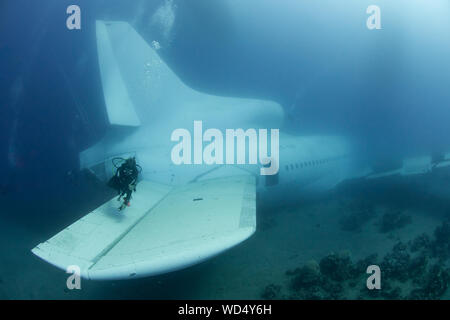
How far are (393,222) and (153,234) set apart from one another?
920cm

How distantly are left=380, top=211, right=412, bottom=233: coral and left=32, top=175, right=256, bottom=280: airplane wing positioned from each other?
6218 mm

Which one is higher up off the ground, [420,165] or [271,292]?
[420,165]

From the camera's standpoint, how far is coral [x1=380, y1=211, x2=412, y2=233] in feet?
33.9

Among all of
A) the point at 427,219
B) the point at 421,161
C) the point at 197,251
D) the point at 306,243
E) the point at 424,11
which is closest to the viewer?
the point at 197,251

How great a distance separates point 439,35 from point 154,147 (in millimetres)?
21967

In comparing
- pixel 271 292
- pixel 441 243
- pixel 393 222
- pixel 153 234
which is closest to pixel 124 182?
pixel 153 234

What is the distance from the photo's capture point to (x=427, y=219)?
426 inches

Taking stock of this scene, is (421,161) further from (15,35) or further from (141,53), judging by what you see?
(15,35)

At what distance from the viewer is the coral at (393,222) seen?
10328 millimetres

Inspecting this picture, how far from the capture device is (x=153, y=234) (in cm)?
511

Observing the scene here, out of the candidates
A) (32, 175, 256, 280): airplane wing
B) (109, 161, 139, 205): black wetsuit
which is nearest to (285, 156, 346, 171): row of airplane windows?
(32, 175, 256, 280): airplane wing

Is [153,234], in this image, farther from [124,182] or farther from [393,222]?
[393,222]

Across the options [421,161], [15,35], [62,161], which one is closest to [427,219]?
[421,161]

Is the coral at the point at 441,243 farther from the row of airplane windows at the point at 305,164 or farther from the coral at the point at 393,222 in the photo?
the row of airplane windows at the point at 305,164
